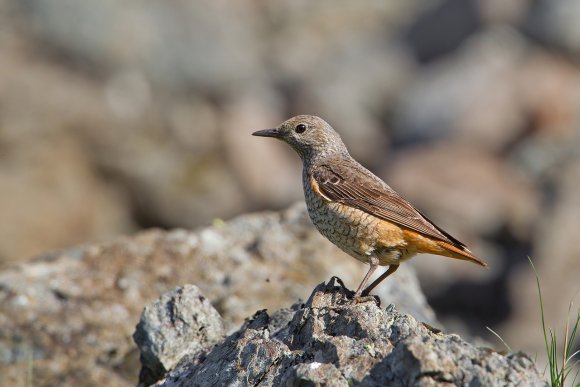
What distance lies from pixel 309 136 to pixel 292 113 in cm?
1709

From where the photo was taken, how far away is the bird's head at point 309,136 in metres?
8.45

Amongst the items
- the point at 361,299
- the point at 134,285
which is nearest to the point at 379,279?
the point at 361,299

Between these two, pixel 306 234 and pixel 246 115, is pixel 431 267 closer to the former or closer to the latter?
pixel 306 234

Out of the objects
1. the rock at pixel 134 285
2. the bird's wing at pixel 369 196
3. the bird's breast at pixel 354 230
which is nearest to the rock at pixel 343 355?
the bird's breast at pixel 354 230

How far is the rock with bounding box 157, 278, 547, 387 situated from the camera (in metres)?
4.56

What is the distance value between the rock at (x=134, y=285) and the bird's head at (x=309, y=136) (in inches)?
41.2

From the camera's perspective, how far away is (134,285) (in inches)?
332

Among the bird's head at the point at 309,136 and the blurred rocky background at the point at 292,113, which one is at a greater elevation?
the blurred rocky background at the point at 292,113

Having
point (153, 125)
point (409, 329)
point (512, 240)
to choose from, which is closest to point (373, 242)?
point (409, 329)

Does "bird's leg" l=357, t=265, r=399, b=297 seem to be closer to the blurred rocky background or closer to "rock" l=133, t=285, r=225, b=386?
"rock" l=133, t=285, r=225, b=386

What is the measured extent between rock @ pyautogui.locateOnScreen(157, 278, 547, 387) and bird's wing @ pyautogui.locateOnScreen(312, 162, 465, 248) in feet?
3.14

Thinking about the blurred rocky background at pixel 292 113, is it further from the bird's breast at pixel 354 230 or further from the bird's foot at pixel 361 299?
the bird's foot at pixel 361 299

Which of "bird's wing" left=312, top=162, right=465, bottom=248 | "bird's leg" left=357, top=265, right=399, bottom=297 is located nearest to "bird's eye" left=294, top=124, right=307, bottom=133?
"bird's wing" left=312, top=162, right=465, bottom=248

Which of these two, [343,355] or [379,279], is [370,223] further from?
[343,355]
